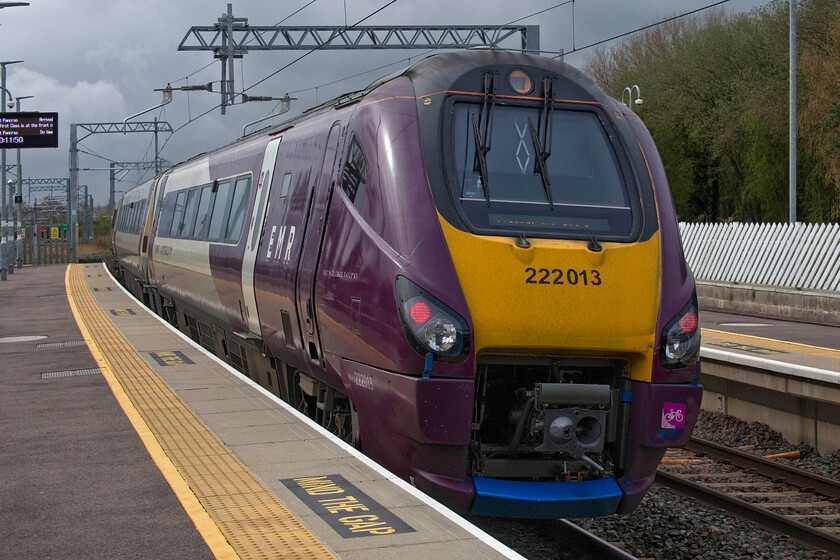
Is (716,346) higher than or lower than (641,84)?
lower

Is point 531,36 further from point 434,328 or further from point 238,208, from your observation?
point 434,328

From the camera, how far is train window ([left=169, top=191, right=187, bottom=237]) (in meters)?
15.1

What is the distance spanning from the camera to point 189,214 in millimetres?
14336

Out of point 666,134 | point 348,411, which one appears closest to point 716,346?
point 348,411

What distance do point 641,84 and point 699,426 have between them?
138 ft

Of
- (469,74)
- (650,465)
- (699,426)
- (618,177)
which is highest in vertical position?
(469,74)

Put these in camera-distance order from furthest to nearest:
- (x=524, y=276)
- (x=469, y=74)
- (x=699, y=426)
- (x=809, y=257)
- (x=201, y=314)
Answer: (x=809, y=257)
(x=201, y=314)
(x=699, y=426)
(x=469, y=74)
(x=524, y=276)

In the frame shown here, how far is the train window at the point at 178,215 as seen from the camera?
1512 centimetres

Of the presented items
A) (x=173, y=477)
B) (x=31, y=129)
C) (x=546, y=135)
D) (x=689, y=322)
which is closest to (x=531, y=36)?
(x=546, y=135)

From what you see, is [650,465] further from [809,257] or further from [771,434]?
[809,257]

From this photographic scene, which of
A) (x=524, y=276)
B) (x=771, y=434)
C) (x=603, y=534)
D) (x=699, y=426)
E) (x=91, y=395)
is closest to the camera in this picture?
(x=524, y=276)

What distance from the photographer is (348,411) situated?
7.57m

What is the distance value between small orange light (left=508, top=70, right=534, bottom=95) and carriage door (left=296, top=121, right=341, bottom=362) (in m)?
1.37

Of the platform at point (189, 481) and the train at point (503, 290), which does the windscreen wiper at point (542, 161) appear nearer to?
the train at point (503, 290)
